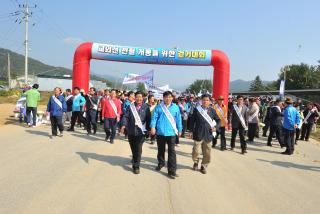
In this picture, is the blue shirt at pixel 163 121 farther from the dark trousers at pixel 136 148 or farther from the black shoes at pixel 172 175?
the black shoes at pixel 172 175

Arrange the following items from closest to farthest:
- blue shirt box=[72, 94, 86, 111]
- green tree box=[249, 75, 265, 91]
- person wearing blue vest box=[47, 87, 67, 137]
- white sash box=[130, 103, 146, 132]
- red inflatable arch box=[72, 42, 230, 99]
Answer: white sash box=[130, 103, 146, 132] → person wearing blue vest box=[47, 87, 67, 137] → blue shirt box=[72, 94, 86, 111] → red inflatable arch box=[72, 42, 230, 99] → green tree box=[249, 75, 265, 91]

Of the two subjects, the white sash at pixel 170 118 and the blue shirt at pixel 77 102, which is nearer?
the white sash at pixel 170 118

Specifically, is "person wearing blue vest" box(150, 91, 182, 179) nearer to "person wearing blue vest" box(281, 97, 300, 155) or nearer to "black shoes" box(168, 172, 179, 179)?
"black shoes" box(168, 172, 179, 179)

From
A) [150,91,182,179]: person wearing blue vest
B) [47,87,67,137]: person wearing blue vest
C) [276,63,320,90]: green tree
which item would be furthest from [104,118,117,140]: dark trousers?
[276,63,320,90]: green tree

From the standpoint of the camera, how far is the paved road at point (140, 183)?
5.17 metres

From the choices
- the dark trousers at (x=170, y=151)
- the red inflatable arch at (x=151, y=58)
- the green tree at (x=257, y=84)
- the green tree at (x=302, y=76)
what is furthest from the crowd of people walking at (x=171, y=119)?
the green tree at (x=257, y=84)

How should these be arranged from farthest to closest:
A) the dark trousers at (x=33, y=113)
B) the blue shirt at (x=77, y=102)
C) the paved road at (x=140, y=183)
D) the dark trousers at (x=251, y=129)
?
the dark trousers at (x=33, y=113) < the blue shirt at (x=77, y=102) < the dark trousers at (x=251, y=129) < the paved road at (x=140, y=183)

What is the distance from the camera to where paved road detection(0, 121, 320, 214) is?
5.17m

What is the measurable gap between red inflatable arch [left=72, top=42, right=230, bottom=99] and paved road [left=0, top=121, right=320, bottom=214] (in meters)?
6.94

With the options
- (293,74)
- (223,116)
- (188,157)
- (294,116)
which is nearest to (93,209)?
(188,157)

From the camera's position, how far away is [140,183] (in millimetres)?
6367

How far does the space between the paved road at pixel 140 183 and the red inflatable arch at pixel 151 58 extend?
6940mm

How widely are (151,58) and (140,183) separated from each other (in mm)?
11914

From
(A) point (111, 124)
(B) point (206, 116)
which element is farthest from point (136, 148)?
(A) point (111, 124)
